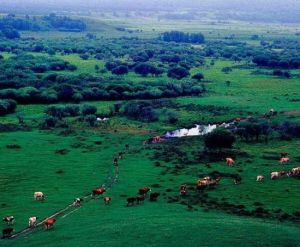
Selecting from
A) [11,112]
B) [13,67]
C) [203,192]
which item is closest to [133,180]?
[203,192]

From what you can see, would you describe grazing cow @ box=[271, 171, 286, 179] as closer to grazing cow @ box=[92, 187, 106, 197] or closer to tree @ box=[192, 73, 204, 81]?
grazing cow @ box=[92, 187, 106, 197]

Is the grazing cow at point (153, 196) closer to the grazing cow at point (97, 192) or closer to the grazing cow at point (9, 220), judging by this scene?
the grazing cow at point (97, 192)

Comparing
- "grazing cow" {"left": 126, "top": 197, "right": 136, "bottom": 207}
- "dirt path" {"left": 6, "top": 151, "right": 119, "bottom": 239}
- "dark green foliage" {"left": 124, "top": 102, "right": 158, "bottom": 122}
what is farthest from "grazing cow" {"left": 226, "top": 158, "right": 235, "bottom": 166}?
"dark green foliage" {"left": 124, "top": 102, "right": 158, "bottom": 122}

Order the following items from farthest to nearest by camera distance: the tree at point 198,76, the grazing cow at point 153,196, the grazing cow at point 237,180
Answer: the tree at point 198,76
the grazing cow at point 237,180
the grazing cow at point 153,196

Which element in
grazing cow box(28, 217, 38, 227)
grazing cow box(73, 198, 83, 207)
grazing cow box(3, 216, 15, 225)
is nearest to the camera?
grazing cow box(28, 217, 38, 227)

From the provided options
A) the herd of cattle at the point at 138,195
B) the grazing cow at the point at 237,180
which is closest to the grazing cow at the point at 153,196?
the herd of cattle at the point at 138,195

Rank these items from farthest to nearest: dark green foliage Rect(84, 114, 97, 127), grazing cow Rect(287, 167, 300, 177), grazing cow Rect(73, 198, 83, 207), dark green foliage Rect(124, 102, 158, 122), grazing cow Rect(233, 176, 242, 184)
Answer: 1. dark green foliage Rect(124, 102, 158, 122)
2. dark green foliage Rect(84, 114, 97, 127)
3. grazing cow Rect(287, 167, 300, 177)
4. grazing cow Rect(233, 176, 242, 184)
5. grazing cow Rect(73, 198, 83, 207)
